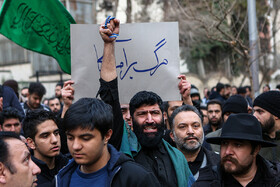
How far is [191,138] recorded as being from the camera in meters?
4.57

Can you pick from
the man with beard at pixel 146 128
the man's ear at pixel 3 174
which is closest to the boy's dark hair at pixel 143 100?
the man with beard at pixel 146 128

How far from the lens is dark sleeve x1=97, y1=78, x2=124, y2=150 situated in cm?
352

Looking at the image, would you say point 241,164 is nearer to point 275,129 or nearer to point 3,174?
point 3,174

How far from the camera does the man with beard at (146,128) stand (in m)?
3.57

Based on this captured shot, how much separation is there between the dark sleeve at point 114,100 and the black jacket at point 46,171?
0.88 meters

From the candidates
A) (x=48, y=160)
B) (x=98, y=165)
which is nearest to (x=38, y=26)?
(x=48, y=160)

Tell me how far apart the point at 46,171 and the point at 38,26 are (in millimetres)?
1874

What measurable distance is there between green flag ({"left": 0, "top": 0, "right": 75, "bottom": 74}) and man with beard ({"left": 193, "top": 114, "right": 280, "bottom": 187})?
8.15 feet

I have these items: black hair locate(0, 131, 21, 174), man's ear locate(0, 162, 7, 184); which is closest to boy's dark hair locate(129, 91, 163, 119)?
black hair locate(0, 131, 21, 174)

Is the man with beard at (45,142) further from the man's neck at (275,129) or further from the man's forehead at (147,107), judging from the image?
the man's neck at (275,129)

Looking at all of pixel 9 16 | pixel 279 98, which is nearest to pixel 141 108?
pixel 279 98

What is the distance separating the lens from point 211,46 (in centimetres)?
3006

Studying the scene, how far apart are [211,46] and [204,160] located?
26.1 meters

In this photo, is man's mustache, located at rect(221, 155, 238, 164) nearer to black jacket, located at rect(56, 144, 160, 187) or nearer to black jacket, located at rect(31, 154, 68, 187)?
black jacket, located at rect(56, 144, 160, 187)
